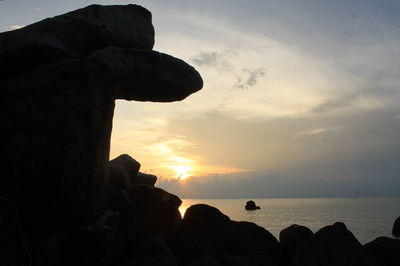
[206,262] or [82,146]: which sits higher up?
[82,146]

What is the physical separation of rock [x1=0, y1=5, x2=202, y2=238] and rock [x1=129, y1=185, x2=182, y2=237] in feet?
12.2

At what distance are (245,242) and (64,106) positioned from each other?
8067 millimetres

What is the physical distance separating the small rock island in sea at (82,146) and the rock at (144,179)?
23.0ft

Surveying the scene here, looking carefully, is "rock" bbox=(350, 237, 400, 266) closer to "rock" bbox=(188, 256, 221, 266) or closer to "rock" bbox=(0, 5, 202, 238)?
"rock" bbox=(188, 256, 221, 266)

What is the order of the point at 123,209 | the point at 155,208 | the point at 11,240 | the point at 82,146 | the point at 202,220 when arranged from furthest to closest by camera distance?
1. the point at 202,220
2. the point at 155,208
3. the point at 123,209
4. the point at 82,146
5. the point at 11,240

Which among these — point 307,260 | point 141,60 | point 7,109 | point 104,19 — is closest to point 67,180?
point 7,109

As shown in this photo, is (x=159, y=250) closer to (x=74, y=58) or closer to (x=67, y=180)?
(x=67, y=180)

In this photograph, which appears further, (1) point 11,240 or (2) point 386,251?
(2) point 386,251

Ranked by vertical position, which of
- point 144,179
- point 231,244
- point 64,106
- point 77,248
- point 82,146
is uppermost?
point 64,106

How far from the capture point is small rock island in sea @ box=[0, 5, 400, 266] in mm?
8859

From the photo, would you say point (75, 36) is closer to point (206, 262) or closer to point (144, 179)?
point (206, 262)

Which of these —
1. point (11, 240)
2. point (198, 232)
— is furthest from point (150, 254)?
point (11, 240)

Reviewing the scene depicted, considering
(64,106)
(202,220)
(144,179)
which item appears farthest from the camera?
(144,179)

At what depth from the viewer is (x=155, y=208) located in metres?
14.9
